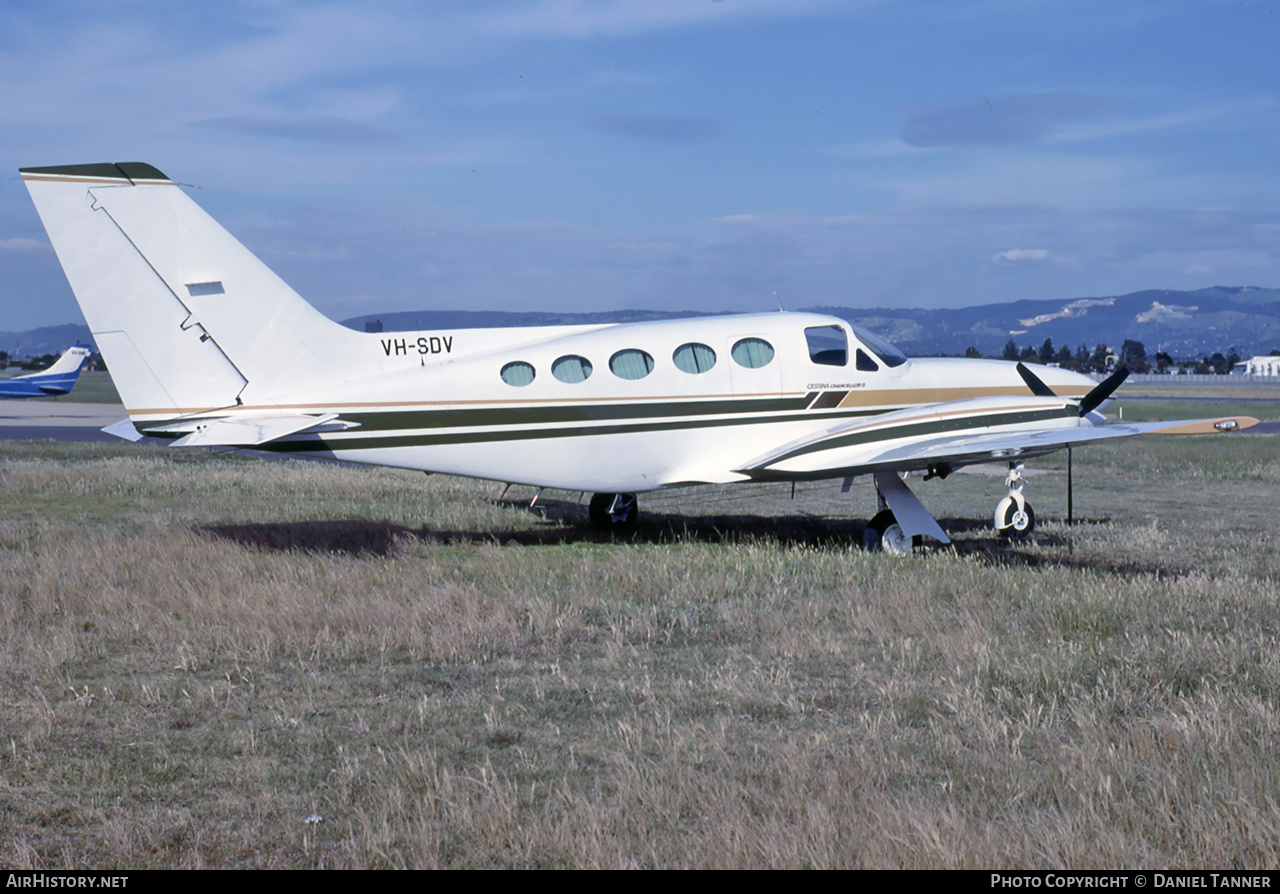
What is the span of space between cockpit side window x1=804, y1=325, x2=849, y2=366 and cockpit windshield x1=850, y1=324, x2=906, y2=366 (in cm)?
33

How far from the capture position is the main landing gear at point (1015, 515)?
1518 centimetres

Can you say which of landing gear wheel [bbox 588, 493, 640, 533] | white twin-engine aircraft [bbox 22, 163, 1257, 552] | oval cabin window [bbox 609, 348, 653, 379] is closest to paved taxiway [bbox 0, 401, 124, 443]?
landing gear wheel [bbox 588, 493, 640, 533]

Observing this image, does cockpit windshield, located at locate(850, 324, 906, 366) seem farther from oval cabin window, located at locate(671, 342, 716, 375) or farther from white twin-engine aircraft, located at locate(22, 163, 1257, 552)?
oval cabin window, located at locate(671, 342, 716, 375)

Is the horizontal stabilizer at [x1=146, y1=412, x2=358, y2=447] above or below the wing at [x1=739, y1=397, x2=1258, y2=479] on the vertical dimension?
above

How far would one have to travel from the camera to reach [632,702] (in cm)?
739

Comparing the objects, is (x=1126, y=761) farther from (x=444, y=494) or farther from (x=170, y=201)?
(x=444, y=494)

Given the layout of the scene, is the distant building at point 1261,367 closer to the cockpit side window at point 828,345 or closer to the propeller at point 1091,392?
the propeller at point 1091,392

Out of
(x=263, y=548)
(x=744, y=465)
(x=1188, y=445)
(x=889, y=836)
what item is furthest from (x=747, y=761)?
(x=1188, y=445)

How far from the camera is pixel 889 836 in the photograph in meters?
4.73

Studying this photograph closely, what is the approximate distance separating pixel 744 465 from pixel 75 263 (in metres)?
8.71

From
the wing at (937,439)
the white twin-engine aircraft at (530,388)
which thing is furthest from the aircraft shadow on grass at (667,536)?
the wing at (937,439)

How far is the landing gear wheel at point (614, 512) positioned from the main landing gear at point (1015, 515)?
5.59 meters

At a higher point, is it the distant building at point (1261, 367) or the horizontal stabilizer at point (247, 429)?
the distant building at point (1261, 367)

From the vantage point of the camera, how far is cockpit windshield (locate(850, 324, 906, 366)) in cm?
1501
